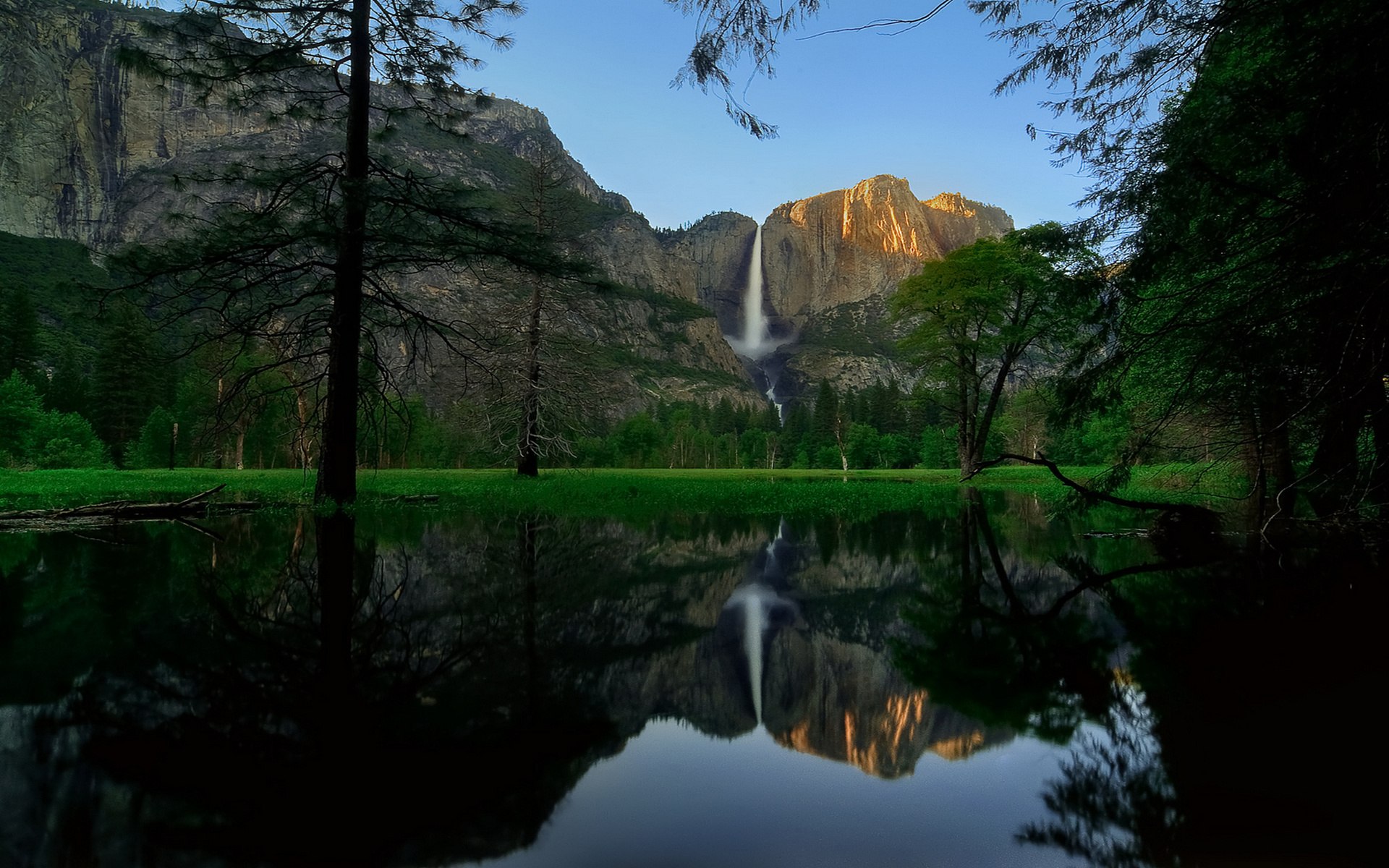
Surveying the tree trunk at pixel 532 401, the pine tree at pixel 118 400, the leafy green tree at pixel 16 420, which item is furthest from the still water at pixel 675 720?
the pine tree at pixel 118 400

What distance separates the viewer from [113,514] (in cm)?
1055

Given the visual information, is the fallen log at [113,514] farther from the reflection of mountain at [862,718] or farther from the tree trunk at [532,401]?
the tree trunk at [532,401]

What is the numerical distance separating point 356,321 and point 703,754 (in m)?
11.8

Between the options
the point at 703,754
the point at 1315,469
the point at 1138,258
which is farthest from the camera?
the point at 1315,469

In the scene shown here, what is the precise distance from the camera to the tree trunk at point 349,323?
12.1 m

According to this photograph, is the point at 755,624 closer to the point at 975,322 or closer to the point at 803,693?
the point at 803,693

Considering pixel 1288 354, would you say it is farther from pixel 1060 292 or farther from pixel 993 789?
pixel 993 789

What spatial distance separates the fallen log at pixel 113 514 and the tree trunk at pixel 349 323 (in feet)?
5.33

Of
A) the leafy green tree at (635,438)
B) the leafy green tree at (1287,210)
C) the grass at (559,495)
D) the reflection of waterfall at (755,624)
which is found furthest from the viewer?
the leafy green tree at (635,438)

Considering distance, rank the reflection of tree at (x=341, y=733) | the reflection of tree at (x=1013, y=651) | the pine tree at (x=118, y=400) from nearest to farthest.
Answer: the reflection of tree at (x=341, y=733), the reflection of tree at (x=1013, y=651), the pine tree at (x=118, y=400)

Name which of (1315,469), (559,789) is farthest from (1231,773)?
(1315,469)

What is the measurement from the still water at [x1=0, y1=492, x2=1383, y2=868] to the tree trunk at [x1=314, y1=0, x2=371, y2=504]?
605 centimetres

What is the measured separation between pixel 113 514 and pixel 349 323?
4.72 m

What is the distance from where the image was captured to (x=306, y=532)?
8938 mm
